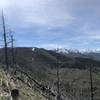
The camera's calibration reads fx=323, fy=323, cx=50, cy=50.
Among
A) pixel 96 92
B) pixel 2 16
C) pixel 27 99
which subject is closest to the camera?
pixel 27 99

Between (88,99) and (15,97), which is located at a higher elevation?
(15,97)

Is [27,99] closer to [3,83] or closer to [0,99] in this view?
[3,83]

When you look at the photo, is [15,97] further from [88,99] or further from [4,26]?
[88,99]

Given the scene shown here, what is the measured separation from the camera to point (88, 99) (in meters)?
164

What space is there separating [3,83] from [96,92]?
6541 inches

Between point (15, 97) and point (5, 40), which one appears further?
point (5, 40)

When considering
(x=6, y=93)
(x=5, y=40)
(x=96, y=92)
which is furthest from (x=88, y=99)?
(x=6, y=93)

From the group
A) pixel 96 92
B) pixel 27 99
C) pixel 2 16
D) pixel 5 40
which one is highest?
pixel 2 16

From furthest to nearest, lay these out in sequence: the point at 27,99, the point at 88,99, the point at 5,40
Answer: the point at 88,99 → the point at 5,40 → the point at 27,99

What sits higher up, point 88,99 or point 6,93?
point 6,93

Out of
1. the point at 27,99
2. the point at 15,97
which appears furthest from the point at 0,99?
the point at 27,99

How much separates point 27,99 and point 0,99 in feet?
22.8

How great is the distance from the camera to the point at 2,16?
143 ft

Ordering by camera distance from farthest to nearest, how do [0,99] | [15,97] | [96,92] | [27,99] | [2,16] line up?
[96,92], [2,16], [27,99], [15,97], [0,99]
